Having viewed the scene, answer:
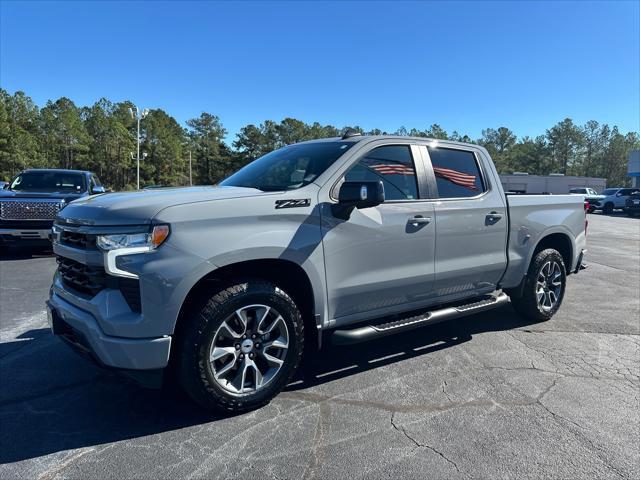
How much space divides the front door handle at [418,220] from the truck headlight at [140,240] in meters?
2.02

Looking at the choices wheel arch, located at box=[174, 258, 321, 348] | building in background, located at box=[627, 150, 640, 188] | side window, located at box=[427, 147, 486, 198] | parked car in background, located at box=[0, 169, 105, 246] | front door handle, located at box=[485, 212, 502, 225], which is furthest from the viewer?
building in background, located at box=[627, 150, 640, 188]

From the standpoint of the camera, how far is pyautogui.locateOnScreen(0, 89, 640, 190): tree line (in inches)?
2238

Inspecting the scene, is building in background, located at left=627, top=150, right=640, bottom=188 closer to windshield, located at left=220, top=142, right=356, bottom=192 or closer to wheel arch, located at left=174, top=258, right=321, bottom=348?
windshield, located at left=220, top=142, right=356, bottom=192

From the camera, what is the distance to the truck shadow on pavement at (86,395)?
296 cm

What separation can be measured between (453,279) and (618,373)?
5.29 feet

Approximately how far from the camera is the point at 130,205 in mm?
2980

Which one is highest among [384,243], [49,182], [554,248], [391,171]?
[49,182]

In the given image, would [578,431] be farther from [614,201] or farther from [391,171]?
[614,201]

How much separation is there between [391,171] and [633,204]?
107ft

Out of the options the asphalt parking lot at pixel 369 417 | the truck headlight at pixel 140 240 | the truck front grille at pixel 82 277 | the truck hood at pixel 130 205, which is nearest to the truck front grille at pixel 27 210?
the asphalt parking lot at pixel 369 417

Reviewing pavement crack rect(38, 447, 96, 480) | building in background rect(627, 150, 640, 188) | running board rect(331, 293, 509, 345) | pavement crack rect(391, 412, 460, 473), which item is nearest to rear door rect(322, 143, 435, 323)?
running board rect(331, 293, 509, 345)

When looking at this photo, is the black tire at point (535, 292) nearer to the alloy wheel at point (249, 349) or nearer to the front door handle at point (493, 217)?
the front door handle at point (493, 217)

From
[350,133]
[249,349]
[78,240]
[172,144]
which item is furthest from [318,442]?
[172,144]

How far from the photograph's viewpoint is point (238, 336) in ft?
10.4
